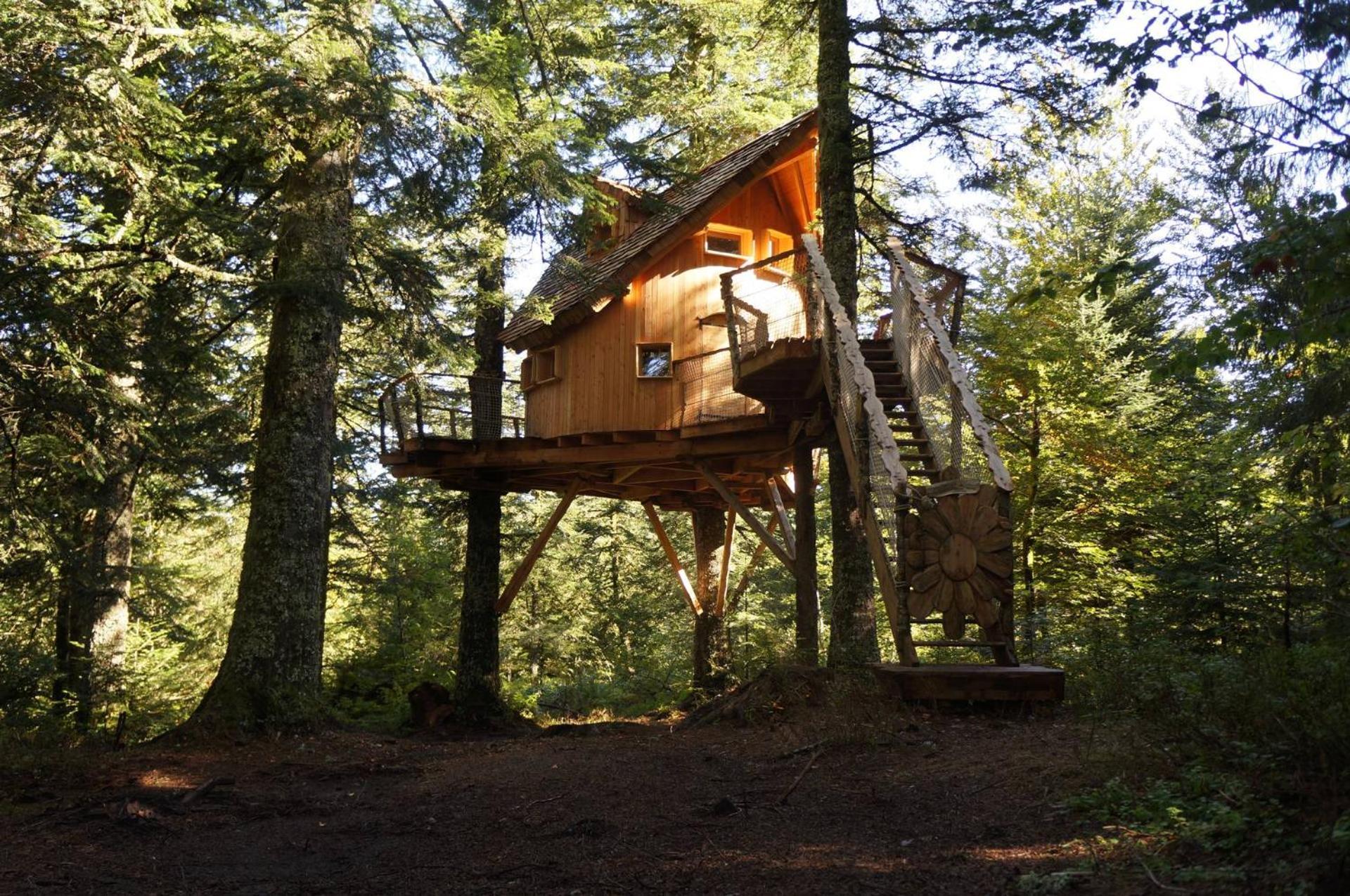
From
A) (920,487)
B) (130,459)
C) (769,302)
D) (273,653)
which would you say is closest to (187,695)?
(130,459)

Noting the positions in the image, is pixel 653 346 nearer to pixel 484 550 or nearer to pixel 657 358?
pixel 657 358

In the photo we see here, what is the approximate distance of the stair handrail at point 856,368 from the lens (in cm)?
863

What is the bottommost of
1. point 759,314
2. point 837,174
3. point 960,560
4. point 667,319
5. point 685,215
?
point 960,560

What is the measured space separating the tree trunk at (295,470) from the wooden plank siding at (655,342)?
20.5ft

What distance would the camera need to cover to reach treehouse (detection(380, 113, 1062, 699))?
853 centimetres

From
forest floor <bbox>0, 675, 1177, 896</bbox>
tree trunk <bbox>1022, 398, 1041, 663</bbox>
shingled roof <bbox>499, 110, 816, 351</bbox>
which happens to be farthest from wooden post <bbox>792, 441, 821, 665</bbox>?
tree trunk <bbox>1022, 398, 1041, 663</bbox>

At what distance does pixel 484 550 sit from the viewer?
18.0 m

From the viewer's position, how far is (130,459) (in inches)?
495

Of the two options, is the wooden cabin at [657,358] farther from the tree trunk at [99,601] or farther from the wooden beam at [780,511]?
the tree trunk at [99,601]

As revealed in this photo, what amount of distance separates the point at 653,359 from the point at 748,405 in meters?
2.07

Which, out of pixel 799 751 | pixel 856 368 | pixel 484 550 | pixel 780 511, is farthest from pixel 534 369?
pixel 799 751

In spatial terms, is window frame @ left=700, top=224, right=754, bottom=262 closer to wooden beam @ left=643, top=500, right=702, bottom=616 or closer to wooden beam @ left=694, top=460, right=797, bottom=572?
wooden beam @ left=694, top=460, right=797, bottom=572

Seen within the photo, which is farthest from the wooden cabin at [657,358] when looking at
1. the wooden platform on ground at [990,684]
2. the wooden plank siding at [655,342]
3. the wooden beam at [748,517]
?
the wooden platform on ground at [990,684]

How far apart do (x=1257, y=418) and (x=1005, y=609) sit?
641 centimetres
